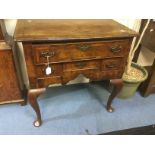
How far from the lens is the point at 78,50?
105 centimetres

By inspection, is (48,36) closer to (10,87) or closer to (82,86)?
(10,87)

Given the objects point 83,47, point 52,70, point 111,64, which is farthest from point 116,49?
point 52,70

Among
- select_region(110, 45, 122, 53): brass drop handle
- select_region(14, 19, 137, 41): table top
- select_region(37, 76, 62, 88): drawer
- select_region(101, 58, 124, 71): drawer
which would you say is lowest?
select_region(37, 76, 62, 88): drawer

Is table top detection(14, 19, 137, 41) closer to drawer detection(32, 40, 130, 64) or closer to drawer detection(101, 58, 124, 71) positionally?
drawer detection(32, 40, 130, 64)

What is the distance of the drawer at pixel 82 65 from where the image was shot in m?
1.11

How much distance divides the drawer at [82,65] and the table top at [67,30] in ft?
0.61

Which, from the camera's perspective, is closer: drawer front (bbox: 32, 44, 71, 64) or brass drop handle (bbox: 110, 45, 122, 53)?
drawer front (bbox: 32, 44, 71, 64)

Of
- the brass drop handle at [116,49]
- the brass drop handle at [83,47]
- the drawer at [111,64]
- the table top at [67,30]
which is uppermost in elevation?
the table top at [67,30]

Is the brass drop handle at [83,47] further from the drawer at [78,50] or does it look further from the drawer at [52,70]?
the drawer at [52,70]

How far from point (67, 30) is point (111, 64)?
399mm

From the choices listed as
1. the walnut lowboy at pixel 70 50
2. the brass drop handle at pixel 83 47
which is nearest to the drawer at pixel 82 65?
the walnut lowboy at pixel 70 50

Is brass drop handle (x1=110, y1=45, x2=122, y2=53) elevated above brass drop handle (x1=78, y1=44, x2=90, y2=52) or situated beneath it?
situated beneath

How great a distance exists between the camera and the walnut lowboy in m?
0.99

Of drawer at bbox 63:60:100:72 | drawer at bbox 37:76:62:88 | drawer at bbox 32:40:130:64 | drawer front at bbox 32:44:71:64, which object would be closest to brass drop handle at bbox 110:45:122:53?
drawer at bbox 32:40:130:64
